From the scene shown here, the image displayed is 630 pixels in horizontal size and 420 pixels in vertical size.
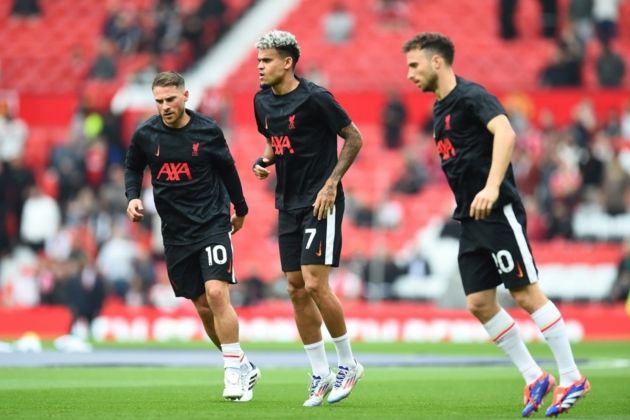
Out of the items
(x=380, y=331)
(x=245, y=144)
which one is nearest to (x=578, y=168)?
(x=380, y=331)

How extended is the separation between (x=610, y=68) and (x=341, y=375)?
67.9 ft

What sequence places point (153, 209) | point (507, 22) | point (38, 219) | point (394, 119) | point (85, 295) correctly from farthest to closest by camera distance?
1. point (507, 22)
2. point (394, 119)
3. point (38, 219)
4. point (153, 209)
5. point (85, 295)

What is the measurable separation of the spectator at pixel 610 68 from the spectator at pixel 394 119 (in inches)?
164

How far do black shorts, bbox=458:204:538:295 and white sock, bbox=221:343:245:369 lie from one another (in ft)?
6.72

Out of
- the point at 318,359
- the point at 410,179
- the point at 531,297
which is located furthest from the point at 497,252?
the point at 410,179

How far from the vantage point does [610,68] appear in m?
31.4

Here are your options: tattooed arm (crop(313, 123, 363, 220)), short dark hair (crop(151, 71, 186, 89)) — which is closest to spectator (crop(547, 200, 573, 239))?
tattooed arm (crop(313, 123, 363, 220))

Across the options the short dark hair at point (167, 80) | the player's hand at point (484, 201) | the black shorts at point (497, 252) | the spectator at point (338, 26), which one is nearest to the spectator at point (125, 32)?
the spectator at point (338, 26)

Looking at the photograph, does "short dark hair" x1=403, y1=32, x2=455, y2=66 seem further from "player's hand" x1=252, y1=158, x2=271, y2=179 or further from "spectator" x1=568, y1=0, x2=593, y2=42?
"spectator" x1=568, y1=0, x2=593, y2=42

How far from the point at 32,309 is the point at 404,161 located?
7829mm

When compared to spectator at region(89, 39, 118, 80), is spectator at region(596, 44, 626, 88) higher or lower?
lower

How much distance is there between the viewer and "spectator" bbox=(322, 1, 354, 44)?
113 feet

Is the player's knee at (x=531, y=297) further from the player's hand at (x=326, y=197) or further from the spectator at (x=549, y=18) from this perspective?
the spectator at (x=549, y=18)

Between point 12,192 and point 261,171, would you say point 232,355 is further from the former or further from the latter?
point 12,192
